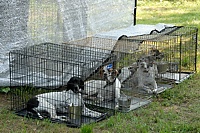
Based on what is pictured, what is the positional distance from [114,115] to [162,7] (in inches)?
396

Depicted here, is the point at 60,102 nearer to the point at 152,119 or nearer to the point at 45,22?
the point at 152,119

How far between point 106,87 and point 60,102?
0.72m

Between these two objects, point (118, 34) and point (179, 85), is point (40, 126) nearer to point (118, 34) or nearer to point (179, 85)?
point (179, 85)

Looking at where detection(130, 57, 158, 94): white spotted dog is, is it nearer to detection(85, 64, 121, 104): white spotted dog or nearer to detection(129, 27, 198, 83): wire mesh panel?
detection(129, 27, 198, 83): wire mesh panel

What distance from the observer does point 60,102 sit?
5141 mm

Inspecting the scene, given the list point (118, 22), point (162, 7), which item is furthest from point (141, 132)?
point (162, 7)

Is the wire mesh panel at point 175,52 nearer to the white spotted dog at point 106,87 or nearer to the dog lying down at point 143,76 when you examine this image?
the dog lying down at point 143,76

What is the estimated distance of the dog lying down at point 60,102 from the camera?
503 centimetres

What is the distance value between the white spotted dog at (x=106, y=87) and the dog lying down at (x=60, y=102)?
410 mm

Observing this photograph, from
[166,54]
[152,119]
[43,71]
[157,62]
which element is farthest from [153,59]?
[43,71]

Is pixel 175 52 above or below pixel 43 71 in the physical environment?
above

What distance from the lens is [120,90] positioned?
19.2ft

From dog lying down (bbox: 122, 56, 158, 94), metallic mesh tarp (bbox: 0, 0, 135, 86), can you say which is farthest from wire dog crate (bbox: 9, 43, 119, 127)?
dog lying down (bbox: 122, 56, 158, 94)

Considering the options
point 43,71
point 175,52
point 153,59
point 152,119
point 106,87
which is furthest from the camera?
point 175,52
